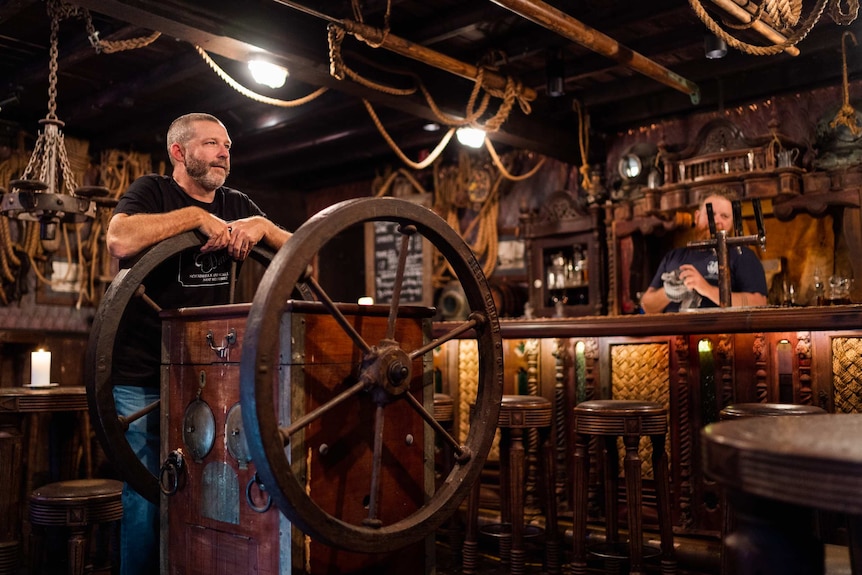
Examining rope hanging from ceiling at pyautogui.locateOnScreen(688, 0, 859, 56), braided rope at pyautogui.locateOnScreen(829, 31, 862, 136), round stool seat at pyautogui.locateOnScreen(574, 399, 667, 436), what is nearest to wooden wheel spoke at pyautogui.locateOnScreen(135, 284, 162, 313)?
round stool seat at pyautogui.locateOnScreen(574, 399, 667, 436)

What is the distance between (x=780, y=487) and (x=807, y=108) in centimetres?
544

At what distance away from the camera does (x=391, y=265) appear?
8.20 metres

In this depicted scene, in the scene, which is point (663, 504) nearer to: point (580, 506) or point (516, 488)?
point (580, 506)

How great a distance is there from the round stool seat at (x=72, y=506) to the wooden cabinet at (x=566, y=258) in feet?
13.6

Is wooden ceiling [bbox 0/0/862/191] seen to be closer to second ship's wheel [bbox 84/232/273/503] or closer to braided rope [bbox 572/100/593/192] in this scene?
braided rope [bbox 572/100/593/192]

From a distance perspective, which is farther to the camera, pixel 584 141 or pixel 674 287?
pixel 584 141

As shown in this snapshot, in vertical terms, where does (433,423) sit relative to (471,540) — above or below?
above

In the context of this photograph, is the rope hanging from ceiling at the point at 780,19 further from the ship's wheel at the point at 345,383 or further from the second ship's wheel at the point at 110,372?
the second ship's wheel at the point at 110,372

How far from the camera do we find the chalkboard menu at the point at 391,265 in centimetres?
784

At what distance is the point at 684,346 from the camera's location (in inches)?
151

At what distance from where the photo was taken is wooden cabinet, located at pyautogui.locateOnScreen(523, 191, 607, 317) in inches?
257

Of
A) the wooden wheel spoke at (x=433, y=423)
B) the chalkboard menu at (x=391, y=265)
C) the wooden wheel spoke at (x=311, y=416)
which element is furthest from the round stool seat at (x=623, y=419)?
the chalkboard menu at (x=391, y=265)

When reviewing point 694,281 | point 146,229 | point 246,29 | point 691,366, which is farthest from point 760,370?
point 246,29

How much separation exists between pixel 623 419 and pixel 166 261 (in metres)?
1.92
